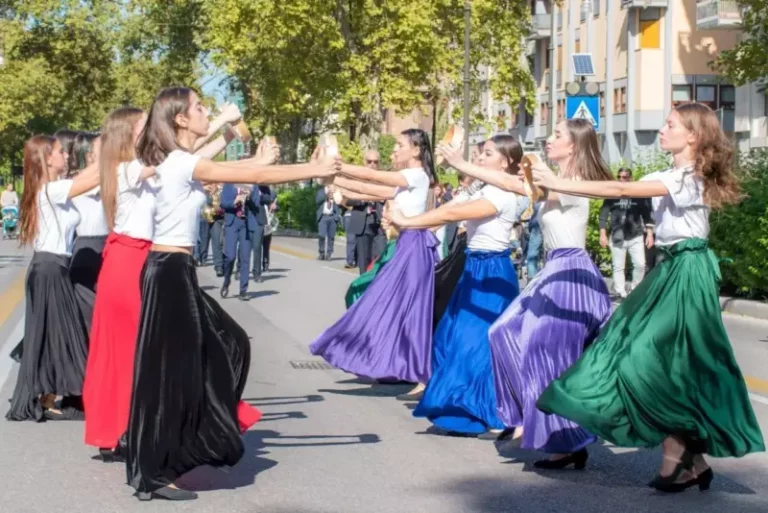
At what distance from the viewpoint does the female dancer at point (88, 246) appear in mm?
9914

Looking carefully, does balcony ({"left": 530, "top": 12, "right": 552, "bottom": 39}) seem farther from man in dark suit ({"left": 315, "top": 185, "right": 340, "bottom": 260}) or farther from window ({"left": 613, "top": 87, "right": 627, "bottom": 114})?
man in dark suit ({"left": 315, "top": 185, "right": 340, "bottom": 260})

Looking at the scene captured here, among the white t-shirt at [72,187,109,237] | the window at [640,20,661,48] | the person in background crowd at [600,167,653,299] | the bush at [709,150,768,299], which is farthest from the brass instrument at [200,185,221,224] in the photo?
the window at [640,20,661,48]

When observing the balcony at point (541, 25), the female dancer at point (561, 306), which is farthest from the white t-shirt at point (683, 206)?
the balcony at point (541, 25)

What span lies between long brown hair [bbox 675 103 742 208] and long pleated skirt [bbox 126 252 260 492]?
92.7 inches

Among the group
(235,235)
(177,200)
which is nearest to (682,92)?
(235,235)

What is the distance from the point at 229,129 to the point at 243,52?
45721mm

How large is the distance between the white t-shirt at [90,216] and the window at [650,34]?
4918 cm

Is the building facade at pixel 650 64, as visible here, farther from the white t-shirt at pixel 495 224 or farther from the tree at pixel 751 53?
the white t-shirt at pixel 495 224

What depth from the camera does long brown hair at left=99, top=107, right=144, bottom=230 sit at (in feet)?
25.7

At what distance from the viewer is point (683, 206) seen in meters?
7.26

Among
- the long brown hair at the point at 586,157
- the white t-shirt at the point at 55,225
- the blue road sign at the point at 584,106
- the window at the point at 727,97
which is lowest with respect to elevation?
the white t-shirt at the point at 55,225

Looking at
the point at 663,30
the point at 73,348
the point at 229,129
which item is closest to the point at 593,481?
the point at 229,129

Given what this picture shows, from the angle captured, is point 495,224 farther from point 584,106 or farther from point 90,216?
point 584,106

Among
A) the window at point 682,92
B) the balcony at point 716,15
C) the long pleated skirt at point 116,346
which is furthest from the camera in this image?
the window at point 682,92
